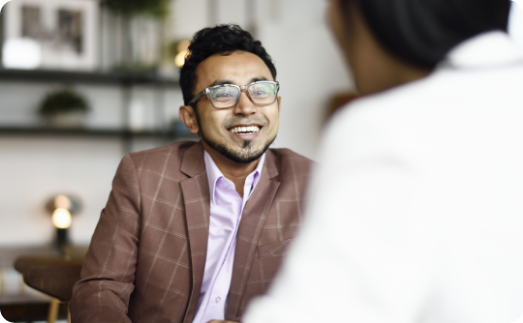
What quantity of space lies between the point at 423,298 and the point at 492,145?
19cm

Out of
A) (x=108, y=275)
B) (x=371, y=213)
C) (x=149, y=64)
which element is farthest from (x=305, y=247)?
(x=149, y=64)

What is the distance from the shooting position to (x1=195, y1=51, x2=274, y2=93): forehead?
5.33 feet

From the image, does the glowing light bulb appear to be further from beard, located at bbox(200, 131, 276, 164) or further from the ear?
beard, located at bbox(200, 131, 276, 164)

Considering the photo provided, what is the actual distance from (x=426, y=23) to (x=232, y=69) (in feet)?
3.66

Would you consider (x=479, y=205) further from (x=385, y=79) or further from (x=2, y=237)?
(x=2, y=237)

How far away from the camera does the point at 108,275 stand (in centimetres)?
146

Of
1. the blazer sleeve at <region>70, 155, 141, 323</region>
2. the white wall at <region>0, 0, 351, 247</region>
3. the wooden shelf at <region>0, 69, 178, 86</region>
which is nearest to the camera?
the blazer sleeve at <region>70, 155, 141, 323</region>

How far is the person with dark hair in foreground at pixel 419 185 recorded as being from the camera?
0.48m

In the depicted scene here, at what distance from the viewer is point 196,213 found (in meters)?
1.56

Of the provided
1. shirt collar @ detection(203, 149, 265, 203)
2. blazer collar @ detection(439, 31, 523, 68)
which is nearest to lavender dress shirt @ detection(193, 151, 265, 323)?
shirt collar @ detection(203, 149, 265, 203)

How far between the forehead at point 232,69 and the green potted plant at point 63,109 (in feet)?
7.49

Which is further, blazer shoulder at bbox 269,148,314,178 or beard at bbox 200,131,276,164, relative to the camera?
blazer shoulder at bbox 269,148,314,178

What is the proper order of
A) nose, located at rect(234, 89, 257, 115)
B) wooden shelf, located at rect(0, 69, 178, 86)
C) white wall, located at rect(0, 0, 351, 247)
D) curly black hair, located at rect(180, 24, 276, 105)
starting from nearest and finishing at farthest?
nose, located at rect(234, 89, 257, 115) < curly black hair, located at rect(180, 24, 276, 105) < wooden shelf, located at rect(0, 69, 178, 86) < white wall, located at rect(0, 0, 351, 247)

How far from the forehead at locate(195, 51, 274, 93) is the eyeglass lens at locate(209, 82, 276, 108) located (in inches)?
1.1
